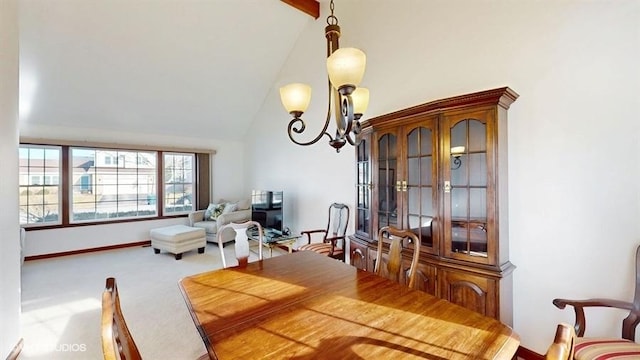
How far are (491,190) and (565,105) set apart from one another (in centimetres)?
76

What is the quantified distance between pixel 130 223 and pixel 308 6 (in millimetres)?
5163

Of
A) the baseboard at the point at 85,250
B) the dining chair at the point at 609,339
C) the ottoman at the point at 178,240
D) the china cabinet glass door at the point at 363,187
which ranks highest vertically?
the china cabinet glass door at the point at 363,187

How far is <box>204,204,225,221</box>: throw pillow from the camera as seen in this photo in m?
5.67

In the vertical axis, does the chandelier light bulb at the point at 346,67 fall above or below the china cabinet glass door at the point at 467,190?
above

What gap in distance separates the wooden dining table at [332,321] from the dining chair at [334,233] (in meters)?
1.66

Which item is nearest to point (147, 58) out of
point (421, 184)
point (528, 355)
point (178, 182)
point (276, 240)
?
point (178, 182)

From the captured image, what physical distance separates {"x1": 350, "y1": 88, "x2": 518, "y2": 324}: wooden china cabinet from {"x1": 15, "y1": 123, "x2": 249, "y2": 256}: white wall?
5.01 meters

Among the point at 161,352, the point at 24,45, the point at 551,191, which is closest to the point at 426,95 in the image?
the point at 551,191

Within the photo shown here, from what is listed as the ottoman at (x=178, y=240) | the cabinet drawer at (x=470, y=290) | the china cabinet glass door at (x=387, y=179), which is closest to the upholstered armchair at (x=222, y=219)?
the ottoman at (x=178, y=240)

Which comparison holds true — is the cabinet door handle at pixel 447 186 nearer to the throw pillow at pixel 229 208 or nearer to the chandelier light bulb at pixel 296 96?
the chandelier light bulb at pixel 296 96

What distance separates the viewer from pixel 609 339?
148cm

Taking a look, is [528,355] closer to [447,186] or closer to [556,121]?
[447,186]

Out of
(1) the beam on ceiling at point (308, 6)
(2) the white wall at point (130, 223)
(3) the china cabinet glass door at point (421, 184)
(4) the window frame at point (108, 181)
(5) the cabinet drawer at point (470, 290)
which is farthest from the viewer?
(4) the window frame at point (108, 181)

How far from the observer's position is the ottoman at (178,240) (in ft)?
14.9
